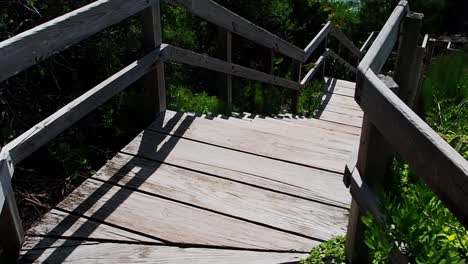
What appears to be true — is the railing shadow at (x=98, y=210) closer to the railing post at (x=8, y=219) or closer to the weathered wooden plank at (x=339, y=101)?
the railing post at (x=8, y=219)

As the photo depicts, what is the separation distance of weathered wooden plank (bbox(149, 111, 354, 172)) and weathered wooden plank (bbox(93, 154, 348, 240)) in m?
0.46

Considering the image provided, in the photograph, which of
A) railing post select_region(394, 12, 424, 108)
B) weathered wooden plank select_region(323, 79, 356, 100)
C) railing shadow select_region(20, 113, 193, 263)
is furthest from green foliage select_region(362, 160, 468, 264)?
weathered wooden plank select_region(323, 79, 356, 100)

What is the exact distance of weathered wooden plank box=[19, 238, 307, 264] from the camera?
7.19 ft

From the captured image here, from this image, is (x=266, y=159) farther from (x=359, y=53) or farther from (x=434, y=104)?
(x=359, y=53)

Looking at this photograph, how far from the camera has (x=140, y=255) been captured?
7.30ft

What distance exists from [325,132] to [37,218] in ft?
7.56

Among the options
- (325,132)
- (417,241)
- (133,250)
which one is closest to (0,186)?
(133,250)

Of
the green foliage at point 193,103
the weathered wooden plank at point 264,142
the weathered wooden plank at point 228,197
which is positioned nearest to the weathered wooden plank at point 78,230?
the weathered wooden plank at point 228,197

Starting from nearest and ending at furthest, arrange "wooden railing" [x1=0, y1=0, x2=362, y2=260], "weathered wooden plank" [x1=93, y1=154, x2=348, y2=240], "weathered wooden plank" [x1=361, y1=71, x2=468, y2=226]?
"weathered wooden plank" [x1=361, y1=71, x2=468, y2=226], "wooden railing" [x1=0, y1=0, x2=362, y2=260], "weathered wooden plank" [x1=93, y1=154, x2=348, y2=240]

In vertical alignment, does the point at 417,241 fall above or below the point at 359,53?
above

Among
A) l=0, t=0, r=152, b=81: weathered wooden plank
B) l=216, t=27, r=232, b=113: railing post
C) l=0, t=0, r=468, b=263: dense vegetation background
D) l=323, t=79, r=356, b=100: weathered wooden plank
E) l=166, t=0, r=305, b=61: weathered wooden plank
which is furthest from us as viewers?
l=323, t=79, r=356, b=100: weathered wooden plank

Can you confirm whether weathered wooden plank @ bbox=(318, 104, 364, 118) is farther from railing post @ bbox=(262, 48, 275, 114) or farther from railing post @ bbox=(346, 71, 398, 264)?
railing post @ bbox=(346, 71, 398, 264)

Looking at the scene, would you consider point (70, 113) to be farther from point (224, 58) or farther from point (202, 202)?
point (224, 58)

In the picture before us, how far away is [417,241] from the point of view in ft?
4.42
